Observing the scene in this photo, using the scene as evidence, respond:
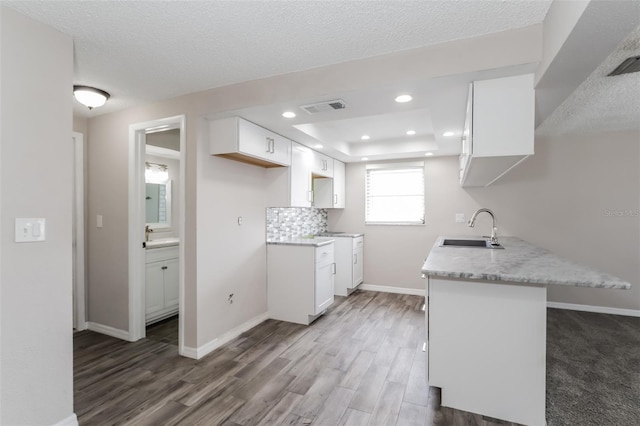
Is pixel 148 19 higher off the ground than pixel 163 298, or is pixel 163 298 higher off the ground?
pixel 148 19

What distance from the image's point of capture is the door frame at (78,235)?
3.33 metres

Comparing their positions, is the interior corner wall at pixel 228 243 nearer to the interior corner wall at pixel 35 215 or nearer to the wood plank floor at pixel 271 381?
the wood plank floor at pixel 271 381

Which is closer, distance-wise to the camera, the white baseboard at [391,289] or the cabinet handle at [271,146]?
the cabinet handle at [271,146]

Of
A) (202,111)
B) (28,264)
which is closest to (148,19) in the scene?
(202,111)

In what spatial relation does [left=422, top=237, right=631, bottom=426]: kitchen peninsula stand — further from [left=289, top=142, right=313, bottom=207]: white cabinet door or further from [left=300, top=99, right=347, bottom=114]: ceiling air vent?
[left=289, top=142, right=313, bottom=207]: white cabinet door

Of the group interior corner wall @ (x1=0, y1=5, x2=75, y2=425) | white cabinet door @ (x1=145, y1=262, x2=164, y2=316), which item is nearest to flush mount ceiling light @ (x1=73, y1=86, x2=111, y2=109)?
interior corner wall @ (x1=0, y1=5, x2=75, y2=425)

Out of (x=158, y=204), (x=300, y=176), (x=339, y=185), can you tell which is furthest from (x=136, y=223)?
(x=339, y=185)

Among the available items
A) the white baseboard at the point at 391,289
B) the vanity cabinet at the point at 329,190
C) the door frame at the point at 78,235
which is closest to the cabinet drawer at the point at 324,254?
the vanity cabinet at the point at 329,190

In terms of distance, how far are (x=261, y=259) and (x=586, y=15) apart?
3306 millimetres

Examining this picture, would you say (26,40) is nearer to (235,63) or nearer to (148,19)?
(148,19)

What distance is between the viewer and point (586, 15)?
49.1 inches

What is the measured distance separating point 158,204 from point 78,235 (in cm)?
101

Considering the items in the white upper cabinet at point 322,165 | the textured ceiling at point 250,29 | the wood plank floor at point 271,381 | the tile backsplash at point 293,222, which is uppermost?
the textured ceiling at point 250,29

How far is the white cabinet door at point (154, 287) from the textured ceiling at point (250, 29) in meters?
2.02
